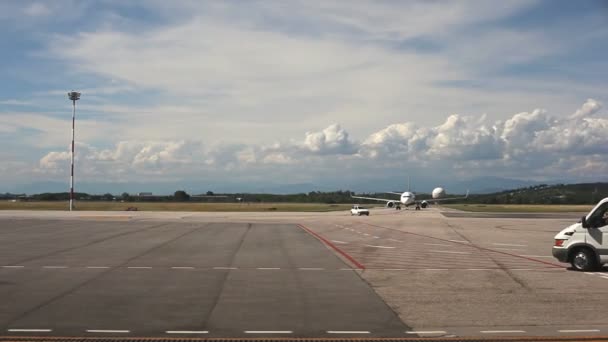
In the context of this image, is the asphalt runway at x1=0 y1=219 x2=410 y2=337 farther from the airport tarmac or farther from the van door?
the van door

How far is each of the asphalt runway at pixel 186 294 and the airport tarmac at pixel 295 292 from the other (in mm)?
32

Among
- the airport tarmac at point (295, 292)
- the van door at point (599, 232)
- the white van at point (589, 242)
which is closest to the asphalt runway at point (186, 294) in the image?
the airport tarmac at point (295, 292)

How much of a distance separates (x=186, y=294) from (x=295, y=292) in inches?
107

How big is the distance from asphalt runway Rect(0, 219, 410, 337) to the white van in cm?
744

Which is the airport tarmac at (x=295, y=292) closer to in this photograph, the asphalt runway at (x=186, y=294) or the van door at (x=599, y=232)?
the asphalt runway at (x=186, y=294)

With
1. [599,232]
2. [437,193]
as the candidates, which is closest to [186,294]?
[599,232]

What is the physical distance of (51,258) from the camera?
21688 millimetres

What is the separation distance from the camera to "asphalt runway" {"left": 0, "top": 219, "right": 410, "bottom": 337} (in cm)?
1062

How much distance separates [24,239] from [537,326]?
2778 centimetres

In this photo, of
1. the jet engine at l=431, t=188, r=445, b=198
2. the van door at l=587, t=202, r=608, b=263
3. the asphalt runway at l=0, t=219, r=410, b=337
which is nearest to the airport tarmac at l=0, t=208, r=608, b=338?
the asphalt runway at l=0, t=219, r=410, b=337

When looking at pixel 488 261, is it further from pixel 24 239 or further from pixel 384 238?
pixel 24 239

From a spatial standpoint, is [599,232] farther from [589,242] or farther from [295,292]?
[295,292]

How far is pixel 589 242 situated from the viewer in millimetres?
A: 18594

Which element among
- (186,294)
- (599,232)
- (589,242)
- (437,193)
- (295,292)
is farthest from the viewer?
(437,193)
